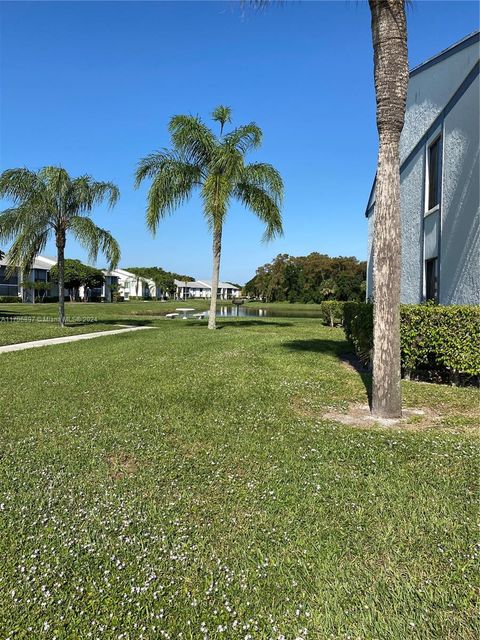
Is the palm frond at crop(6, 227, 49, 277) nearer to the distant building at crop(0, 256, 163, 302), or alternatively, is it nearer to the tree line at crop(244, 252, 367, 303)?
the distant building at crop(0, 256, 163, 302)

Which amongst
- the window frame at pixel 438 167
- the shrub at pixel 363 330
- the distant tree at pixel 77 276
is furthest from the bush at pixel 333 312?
the distant tree at pixel 77 276

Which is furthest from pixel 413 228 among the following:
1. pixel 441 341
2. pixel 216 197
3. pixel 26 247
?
pixel 26 247

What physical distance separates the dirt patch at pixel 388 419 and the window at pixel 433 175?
797 centimetres

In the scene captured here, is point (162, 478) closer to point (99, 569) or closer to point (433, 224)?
point (99, 569)

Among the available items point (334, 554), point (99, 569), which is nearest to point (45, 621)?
point (99, 569)

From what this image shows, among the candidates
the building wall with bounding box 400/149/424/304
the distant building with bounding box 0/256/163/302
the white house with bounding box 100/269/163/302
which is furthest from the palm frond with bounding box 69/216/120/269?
A: the white house with bounding box 100/269/163/302

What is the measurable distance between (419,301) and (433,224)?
227 cm

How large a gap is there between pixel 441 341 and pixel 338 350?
13.8 ft

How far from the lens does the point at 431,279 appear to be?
1188cm

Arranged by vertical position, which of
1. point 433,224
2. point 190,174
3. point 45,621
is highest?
point 190,174

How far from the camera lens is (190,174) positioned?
50.5 feet

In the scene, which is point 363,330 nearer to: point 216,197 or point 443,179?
point 443,179

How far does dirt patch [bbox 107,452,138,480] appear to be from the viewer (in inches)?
145

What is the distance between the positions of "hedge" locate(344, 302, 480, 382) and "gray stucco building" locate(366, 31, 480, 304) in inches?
93.5
